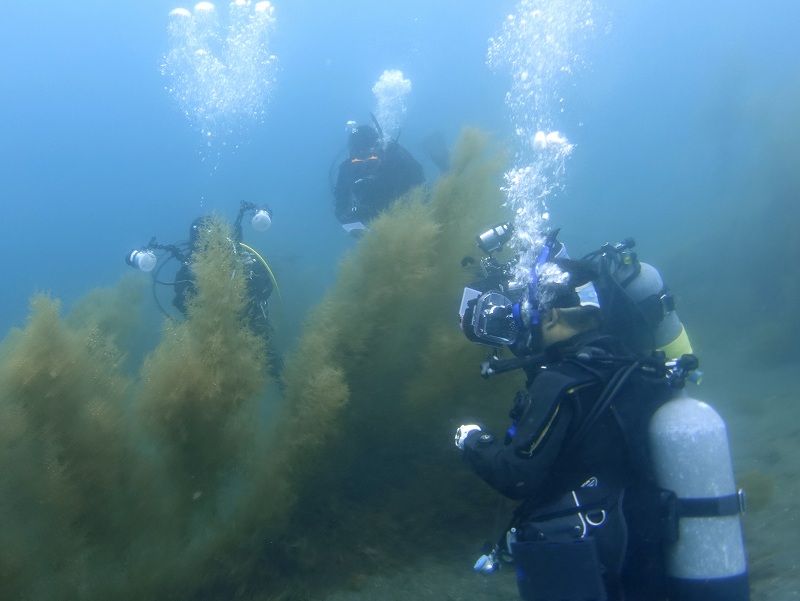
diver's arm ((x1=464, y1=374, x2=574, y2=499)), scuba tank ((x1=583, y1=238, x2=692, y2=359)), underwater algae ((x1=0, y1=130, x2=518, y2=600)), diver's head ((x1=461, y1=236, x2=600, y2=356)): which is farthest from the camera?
underwater algae ((x1=0, y1=130, x2=518, y2=600))

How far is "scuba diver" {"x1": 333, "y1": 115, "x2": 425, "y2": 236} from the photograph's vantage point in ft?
27.0

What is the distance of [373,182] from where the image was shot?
27.0 feet

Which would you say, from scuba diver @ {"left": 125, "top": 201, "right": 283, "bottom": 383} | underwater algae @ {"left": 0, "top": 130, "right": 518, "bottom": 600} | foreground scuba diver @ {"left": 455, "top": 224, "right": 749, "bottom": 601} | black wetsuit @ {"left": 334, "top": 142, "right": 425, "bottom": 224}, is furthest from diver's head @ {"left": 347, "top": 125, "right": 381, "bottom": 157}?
foreground scuba diver @ {"left": 455, "top": 224, "right": 749, "bottom": 601}

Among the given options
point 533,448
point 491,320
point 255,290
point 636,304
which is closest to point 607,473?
point 533,448

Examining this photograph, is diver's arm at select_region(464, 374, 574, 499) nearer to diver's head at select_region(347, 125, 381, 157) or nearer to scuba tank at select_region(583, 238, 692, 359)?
scuba tank at select_region(583, 238, 692, 359)

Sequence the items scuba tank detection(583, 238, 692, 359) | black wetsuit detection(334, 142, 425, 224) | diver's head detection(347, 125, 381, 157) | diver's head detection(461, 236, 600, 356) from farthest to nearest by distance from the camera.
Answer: diver's head detection(347, 125, 381, 157) < black wetsuit detection(334, 142, 425, 224) < scuba tank detection(583, 238, 692, 359) < diver's head detection(461, 236, 600, 356)

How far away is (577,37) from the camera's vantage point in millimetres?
74938

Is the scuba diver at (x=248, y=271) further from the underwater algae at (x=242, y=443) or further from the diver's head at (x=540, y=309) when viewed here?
the diver's head at (x=540, y=309)

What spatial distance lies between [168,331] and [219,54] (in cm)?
2817

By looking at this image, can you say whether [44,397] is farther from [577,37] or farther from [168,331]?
[577,37]

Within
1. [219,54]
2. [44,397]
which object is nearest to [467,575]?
[44,397]

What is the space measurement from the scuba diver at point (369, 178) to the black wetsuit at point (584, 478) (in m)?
5.74

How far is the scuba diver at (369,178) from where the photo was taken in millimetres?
8219

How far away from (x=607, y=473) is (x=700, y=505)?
560 mm
